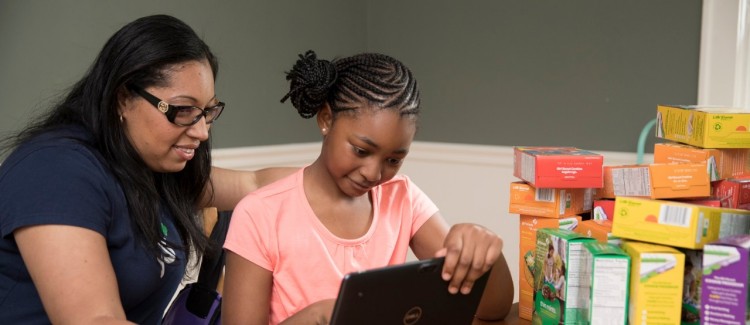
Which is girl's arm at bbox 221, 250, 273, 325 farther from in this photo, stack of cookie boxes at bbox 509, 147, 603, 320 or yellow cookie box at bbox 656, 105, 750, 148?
yellow cookie box at bbox 656, 105, 750, 148

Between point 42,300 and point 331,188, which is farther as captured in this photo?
point 331,188

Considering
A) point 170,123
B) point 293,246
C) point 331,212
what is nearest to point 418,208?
point 331,212

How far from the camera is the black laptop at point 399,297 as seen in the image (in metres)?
1.09

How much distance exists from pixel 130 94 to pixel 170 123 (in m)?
0.10

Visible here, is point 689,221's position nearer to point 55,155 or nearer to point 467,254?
point 467,254

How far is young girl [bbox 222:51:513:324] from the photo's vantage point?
56.4 inches

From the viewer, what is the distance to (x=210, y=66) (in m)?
1.69

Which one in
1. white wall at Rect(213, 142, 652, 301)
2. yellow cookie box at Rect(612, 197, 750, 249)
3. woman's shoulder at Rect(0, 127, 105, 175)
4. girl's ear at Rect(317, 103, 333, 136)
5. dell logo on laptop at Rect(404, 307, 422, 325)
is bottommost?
white wall at Rect(213, 142, 652, 301)

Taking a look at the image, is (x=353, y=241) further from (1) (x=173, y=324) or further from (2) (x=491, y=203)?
(2) (x=491, y=203)

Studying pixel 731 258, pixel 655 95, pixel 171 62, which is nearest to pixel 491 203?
pixel 655 95

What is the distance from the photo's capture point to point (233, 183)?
204cm

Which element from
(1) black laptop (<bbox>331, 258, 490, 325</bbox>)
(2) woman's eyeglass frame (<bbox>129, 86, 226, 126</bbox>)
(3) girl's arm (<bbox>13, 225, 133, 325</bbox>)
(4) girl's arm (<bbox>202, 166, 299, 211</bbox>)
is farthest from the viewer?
(4) girl's arm (<bbox>202, 166, 299, 211</bbox>)

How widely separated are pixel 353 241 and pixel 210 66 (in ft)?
1.56

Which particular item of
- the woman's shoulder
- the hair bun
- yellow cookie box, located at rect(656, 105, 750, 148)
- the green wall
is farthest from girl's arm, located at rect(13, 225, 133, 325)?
the green wall
